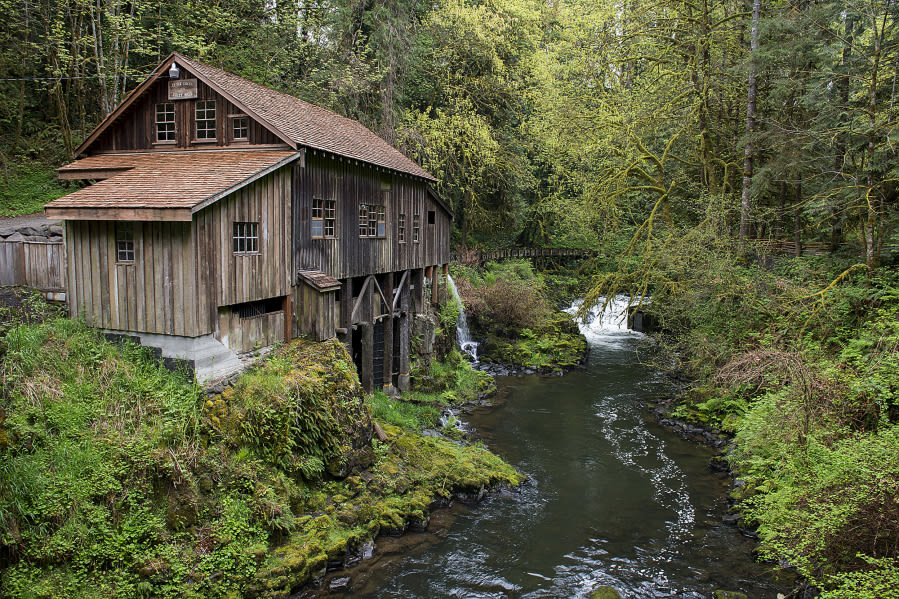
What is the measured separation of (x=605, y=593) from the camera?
31.2ft

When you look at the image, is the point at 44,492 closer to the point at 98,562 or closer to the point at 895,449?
the point at 98,562

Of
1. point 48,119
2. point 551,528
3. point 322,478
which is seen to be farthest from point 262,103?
point 48,119

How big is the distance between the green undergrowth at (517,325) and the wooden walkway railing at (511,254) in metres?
1.26

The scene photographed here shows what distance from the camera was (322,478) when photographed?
11.3m

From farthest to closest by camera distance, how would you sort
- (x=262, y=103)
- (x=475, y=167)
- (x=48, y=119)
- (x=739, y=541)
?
(x=475, y=167), (x=48, y=119), (x=262, y=103), (x=739, y=541)

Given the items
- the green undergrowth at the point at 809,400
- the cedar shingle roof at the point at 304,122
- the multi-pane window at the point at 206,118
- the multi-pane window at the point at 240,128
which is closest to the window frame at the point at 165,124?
the multi-pane window at the point at 206,118

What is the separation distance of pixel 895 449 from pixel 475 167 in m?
23.0

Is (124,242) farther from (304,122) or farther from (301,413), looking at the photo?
(304,122)

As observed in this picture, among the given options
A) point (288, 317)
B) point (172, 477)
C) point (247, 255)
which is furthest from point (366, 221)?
point (172, 477)

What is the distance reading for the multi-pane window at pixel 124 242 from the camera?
1080cm

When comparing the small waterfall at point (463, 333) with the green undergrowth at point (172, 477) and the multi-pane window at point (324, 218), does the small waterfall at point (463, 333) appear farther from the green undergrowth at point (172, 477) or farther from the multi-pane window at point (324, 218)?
the green undergrowth at point (172, 477)

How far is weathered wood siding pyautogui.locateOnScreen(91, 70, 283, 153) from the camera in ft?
42.1

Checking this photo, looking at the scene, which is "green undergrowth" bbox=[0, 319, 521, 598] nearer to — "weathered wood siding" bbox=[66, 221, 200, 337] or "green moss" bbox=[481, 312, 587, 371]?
"weathered wood siding" bbox=[66, 221, 200, 337]

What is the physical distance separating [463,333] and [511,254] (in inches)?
415
